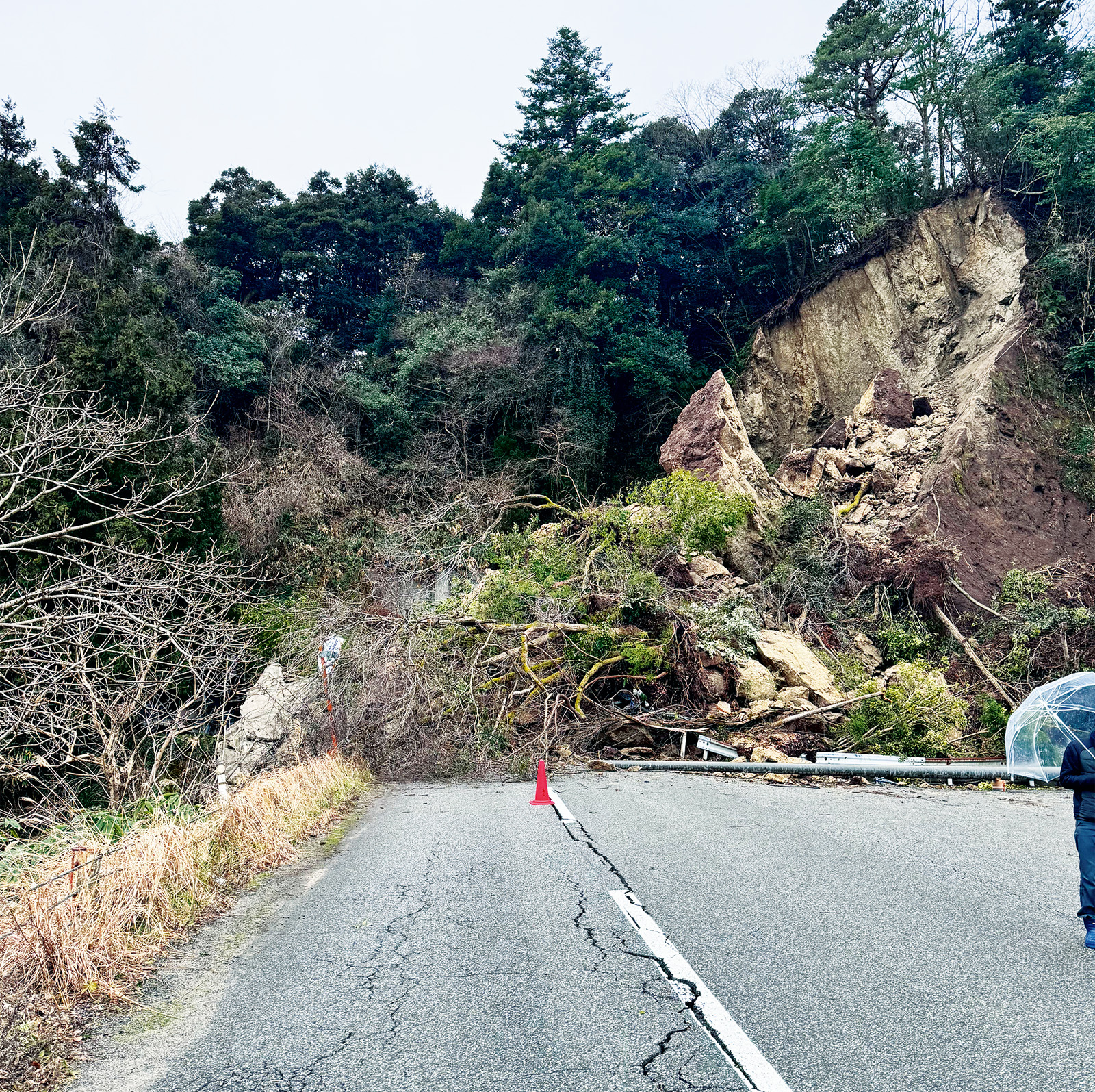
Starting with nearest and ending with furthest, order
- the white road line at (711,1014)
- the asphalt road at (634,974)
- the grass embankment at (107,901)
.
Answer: the white road line at (711,1014), the asphalt road at (634,974), the grass embankment at (107,901)

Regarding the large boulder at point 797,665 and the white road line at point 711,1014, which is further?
the large boulder at point 797,665

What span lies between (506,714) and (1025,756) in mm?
10689

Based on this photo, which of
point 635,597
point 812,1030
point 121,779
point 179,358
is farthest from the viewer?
point 179,358

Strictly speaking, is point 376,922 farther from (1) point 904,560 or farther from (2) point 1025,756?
(1) point 904,560

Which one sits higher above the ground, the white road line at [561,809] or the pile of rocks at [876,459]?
the pile of rocks at [876,459]

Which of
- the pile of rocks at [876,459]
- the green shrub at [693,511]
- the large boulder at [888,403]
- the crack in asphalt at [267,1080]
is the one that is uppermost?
the large boulder at [888,403]

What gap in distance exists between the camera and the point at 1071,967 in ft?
13.9

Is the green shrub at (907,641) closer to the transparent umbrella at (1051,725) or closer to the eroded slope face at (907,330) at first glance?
the eroded slope face at (907,330)

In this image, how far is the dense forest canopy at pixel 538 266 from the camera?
23188mm

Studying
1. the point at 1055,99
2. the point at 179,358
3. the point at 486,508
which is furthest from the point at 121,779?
the point at 1055,99

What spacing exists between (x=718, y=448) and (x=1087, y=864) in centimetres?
1861

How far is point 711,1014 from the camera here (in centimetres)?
373

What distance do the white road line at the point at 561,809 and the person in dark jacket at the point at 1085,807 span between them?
202 inches

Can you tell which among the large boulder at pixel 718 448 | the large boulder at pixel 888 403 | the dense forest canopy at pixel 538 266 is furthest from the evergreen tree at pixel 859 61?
the large boulder at pixel 718 448
